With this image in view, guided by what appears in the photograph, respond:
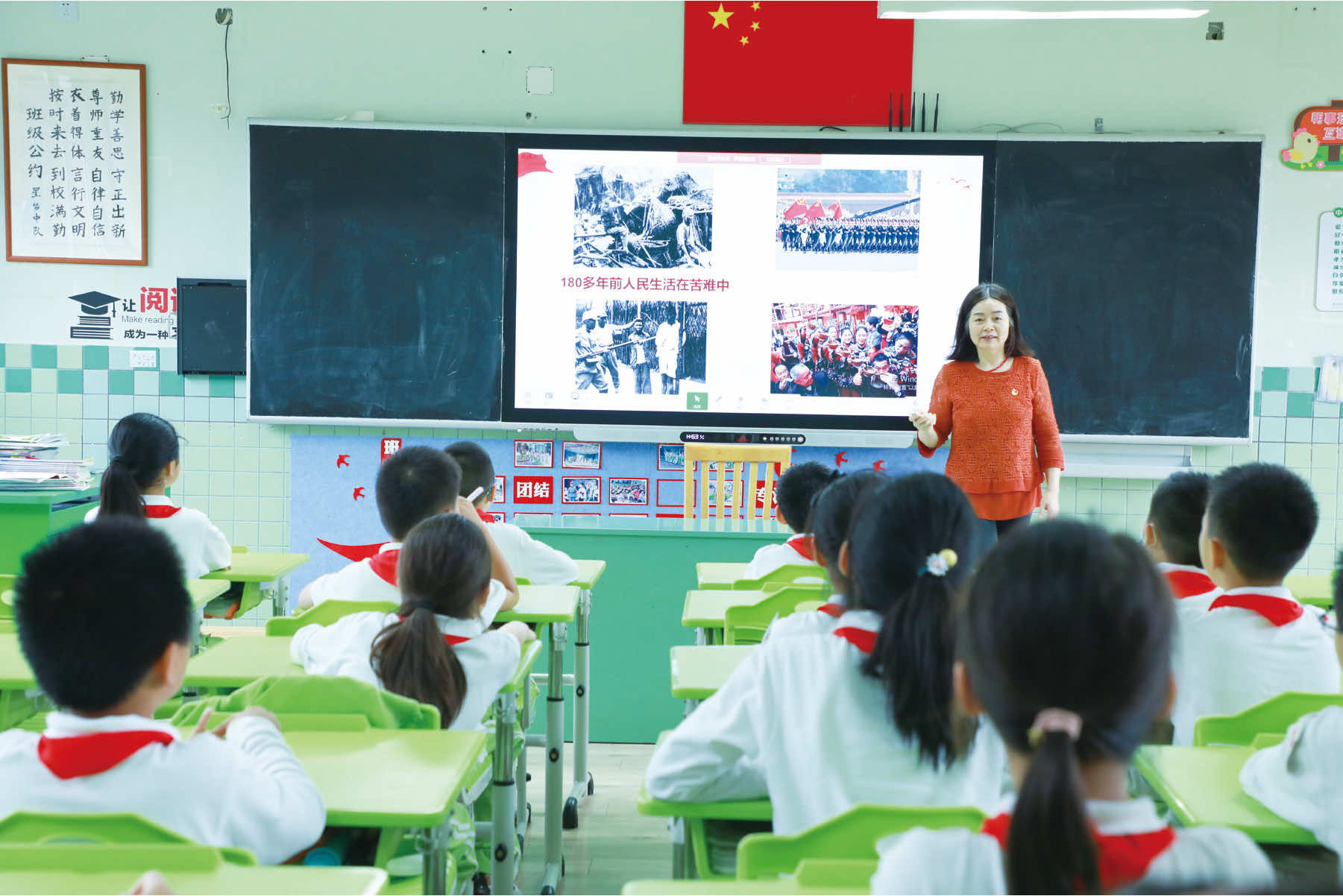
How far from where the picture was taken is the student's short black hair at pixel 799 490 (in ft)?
10.7

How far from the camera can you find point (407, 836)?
68.4 inches

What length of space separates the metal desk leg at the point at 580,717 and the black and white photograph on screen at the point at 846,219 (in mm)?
2079

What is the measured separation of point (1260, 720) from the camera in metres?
1.69

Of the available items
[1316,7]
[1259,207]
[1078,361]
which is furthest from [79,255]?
[1316,7]

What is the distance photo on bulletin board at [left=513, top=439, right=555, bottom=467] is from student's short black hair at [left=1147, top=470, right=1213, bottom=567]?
278 centimetres

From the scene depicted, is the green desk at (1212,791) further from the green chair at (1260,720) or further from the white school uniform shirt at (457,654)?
the white school uniform shirt at (457,654)

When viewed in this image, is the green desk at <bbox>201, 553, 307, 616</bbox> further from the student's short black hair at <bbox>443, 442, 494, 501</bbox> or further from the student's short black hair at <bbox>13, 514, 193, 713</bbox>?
the student's short black hair at <bbox>13, 514, 193, 713</bbox>

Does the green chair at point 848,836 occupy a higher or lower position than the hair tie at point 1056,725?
lower

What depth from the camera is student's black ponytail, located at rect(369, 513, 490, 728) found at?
203 centimetres

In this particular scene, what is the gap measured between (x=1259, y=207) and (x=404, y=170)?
11.8 feet

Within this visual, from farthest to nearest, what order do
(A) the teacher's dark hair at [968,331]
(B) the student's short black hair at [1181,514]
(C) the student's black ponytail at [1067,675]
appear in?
(A) the teacher's dark hair at [968,331] → (B) the student's short black hair at [1181,514] → (C) the student's black ponytail at [1067,675]

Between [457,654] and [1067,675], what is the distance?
1.45m

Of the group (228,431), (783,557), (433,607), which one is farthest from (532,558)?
(228,431)

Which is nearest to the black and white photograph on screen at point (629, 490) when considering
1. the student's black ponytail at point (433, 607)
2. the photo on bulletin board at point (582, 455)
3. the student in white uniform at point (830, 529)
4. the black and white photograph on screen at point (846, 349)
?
the photo on bulletin board at point (582, 455)
